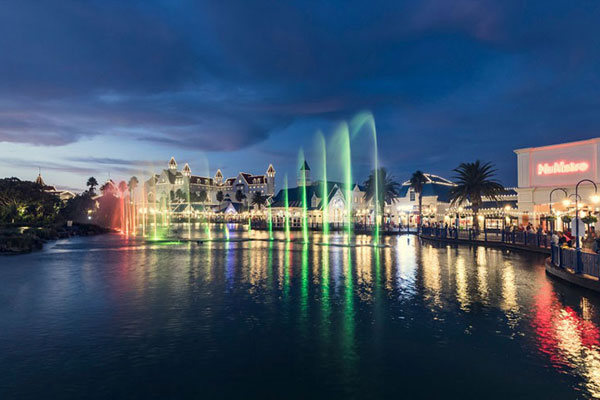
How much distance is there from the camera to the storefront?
42219 millimetres

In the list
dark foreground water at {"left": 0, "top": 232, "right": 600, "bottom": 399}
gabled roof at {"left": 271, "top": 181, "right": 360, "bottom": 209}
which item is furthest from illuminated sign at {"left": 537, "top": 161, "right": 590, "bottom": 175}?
gabled roof at {"left": 271, "top": 181, "right": 360, "bottom": 209}

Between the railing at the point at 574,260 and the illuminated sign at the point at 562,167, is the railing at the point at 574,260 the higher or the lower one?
the lower one

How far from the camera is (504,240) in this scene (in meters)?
39.6

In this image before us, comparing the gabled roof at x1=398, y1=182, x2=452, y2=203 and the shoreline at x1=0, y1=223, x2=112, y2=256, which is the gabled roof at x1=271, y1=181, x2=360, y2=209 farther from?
the shoreline at x1=0, y1=223, x2=112, y2=256

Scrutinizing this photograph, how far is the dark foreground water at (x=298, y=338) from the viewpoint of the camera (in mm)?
7945

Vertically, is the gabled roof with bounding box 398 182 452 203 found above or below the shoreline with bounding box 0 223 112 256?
above

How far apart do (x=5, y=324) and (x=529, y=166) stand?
50.2 m

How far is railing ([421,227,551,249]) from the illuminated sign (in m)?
8.95

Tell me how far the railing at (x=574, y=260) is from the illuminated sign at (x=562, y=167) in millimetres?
Answer: 26541

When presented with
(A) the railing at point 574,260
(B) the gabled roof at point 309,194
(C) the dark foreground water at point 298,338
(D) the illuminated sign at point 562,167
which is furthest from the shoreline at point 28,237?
(B) the gabled roof at point 309,194

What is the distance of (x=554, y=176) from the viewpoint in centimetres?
4550

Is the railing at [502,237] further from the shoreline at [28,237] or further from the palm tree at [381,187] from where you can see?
the shoreline at [28,237]

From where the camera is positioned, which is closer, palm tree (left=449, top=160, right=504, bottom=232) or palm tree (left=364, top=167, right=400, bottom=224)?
palm tree (left=449, top=160, right=504, bottom=232)

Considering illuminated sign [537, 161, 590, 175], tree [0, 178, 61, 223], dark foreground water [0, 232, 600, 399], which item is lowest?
dark foreground water [0, 232, 600, 399]
